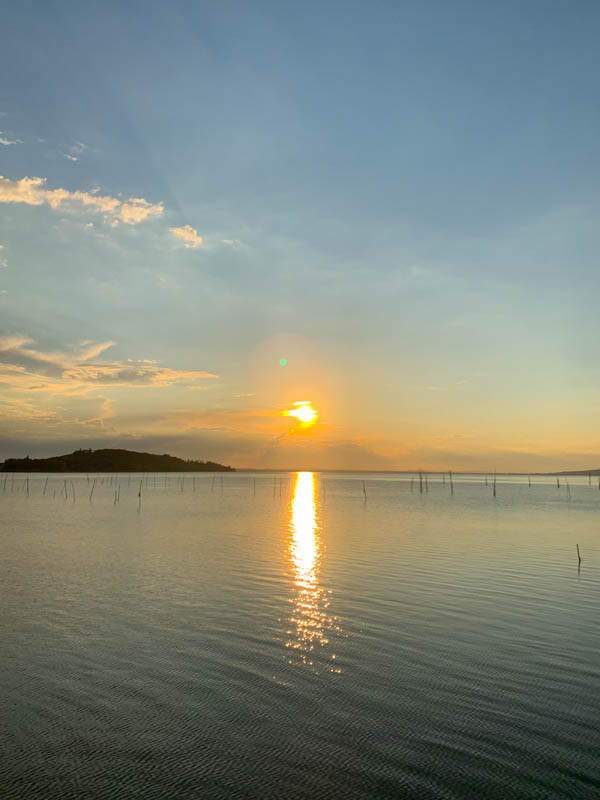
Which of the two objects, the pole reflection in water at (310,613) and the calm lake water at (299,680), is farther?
the pole reflection in water at (310,613)

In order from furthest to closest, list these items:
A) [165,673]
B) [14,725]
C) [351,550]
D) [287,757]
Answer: [351,550] → [165,673] → [14,725] → [287,757]

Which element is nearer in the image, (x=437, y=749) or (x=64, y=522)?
(x=437, y=749)

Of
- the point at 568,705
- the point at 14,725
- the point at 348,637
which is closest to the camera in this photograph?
the point at 14,725

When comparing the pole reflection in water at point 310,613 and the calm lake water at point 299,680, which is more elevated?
the calm lake water at point 299,680

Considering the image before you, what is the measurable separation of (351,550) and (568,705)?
22.9 meters

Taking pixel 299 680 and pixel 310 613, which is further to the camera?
pixel 310 613

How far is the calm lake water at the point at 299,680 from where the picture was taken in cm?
802

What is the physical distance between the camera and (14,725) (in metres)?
9.47

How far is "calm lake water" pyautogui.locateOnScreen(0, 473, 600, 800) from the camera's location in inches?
316

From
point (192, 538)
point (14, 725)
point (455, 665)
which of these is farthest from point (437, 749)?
point (192, 538)

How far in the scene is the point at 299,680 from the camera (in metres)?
11.8

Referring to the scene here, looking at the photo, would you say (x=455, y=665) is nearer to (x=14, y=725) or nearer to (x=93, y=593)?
(x=14, y=725)

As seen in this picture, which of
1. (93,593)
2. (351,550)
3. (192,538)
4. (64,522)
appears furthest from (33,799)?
(64,522)

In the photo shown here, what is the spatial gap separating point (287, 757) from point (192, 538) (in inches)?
1226
